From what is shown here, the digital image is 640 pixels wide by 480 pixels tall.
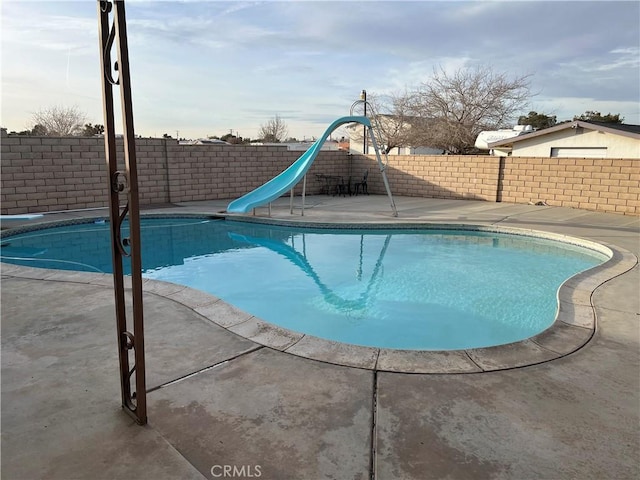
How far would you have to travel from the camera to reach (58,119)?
2600 cm

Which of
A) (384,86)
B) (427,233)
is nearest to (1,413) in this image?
(427,233)

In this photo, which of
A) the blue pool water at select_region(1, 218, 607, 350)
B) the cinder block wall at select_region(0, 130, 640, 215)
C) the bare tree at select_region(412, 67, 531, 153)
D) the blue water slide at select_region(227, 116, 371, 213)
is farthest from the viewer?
the bare tree at select_region(412, 67, 531, 153)

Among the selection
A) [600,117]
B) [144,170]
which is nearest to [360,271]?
[144,170]

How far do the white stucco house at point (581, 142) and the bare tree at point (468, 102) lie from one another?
5304 millimetres

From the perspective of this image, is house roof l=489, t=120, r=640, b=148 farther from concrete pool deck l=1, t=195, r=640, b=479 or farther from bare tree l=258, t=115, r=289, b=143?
bare tree l=258, t=115, r=289, b=143

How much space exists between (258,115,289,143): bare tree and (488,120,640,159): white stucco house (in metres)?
31.4

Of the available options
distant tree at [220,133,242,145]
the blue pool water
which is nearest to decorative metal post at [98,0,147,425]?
the blue pool water

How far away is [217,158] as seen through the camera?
11672 millimetres

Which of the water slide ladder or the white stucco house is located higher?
the white stucco house

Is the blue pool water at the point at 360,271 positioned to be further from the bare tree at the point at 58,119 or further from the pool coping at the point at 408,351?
the bare tree at the point at 58,119

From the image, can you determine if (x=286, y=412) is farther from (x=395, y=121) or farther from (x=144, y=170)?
(x=395, y=121)

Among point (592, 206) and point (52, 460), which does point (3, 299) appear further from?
point (592, 206)

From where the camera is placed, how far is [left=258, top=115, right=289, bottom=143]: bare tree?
142 ft

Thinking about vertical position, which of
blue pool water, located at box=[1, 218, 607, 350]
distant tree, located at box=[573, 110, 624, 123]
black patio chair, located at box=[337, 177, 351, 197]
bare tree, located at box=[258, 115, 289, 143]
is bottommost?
blue pool water, located at box=[1, 218, 607, 350]
